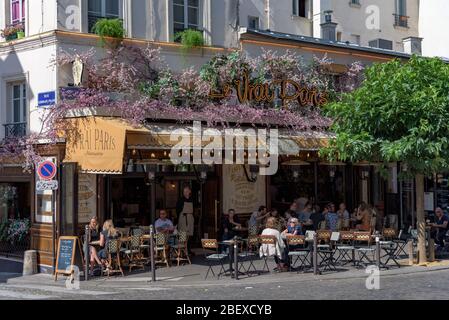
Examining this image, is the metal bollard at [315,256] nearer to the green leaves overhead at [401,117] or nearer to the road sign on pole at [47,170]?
the green leaves overhead at [401,117]

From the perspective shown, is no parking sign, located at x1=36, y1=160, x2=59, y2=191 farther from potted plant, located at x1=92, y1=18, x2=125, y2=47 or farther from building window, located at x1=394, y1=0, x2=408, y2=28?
building window, located at x1=394, y1=0, x2=408, y2=28

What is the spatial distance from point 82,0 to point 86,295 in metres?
8.01

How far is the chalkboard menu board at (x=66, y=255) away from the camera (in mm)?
16541

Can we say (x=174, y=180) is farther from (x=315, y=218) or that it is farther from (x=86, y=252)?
(x=86, y=252)

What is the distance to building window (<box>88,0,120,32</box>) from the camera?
18812mm

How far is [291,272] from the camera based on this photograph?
1684 cm

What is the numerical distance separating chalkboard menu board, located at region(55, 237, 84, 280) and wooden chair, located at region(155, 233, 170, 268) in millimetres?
1978

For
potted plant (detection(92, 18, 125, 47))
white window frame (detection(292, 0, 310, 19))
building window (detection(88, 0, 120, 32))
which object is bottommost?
potted plant (detection(92, 18, 125, 47))

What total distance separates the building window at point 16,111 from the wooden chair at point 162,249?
4653 mm

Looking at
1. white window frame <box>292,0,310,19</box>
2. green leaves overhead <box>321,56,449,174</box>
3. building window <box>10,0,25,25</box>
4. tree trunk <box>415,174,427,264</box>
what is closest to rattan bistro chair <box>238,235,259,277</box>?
green leaves overhead <box>321,56,449,174</box>

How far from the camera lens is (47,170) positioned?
1647 centimetres

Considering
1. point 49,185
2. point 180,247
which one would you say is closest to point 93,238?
point 49,185
